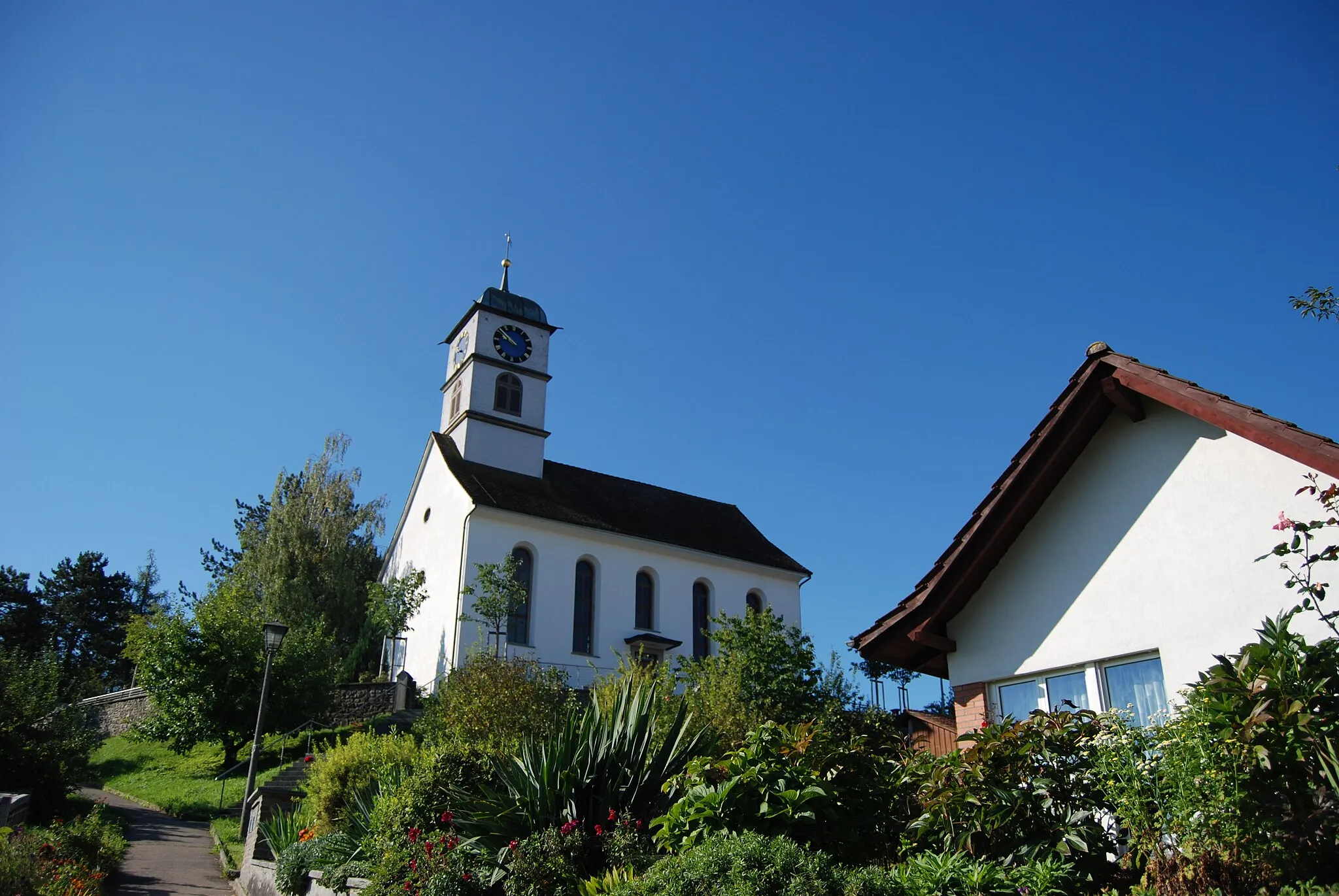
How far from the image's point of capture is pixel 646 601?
3603 cm

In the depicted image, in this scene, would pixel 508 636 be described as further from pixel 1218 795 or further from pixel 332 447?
pixel 1218 795

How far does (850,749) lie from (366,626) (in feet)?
113

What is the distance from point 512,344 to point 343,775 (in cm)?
2600

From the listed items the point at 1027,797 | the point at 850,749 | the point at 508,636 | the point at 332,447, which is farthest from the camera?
the point at 332,447

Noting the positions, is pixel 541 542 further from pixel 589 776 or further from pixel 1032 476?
pixel 1032 476

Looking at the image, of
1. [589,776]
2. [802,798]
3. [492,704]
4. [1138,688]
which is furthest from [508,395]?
[802,798]

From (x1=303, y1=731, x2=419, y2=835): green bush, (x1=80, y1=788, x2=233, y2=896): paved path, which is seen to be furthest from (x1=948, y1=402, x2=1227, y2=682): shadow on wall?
(x1=80, y1=788, x2=233, y2=896): paved path

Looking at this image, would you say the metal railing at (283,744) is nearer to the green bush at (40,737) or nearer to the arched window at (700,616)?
the green bush at (40,737)

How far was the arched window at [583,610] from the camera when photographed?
110ft

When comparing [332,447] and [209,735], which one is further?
[332,447]

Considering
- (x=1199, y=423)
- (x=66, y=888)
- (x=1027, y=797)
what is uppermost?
(x=1199, y=423)

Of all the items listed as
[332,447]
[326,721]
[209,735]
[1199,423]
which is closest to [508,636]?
[326,721]

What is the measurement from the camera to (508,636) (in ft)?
104

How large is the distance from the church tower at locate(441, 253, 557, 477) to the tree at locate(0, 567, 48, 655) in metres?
41.0
